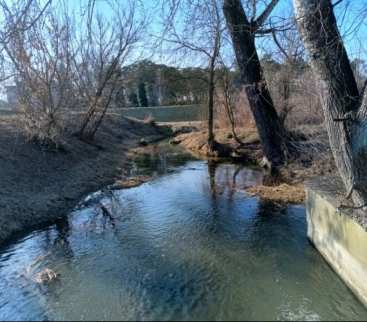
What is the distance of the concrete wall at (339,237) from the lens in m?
4.11

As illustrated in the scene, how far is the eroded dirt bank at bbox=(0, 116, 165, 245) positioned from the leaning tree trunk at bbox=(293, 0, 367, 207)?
587cm

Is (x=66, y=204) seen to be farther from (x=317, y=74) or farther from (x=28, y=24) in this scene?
(x=317, y=74)

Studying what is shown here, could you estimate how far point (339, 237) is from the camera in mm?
4645

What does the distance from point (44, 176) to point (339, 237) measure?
25.4 ft

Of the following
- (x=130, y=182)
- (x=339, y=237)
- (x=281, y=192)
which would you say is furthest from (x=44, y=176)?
(x=339, y=237)

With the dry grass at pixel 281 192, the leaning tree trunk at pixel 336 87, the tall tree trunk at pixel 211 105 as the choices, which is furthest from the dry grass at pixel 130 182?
the leaning tree trunk at pixel 336 87

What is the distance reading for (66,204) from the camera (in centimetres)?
849

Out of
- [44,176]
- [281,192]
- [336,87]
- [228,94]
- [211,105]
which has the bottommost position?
[281,192]

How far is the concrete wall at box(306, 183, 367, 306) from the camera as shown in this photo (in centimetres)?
411

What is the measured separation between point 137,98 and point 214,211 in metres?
34.4

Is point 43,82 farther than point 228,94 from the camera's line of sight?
No

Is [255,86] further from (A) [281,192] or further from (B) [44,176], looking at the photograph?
(B) [44,176]

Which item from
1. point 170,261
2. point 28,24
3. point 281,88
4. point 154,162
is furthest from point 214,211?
point 154,162

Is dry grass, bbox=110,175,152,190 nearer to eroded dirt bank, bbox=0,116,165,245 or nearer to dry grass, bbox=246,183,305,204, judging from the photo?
eroded dirt bank, bbox=0,116,165,245
